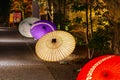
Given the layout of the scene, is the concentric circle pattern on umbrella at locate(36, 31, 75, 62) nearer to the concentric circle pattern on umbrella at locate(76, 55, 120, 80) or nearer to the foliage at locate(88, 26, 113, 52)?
the foliage at locate(88, 26, 113, 52)

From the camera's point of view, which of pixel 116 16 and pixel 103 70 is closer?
pixel 103 70

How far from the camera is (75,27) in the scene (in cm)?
1639

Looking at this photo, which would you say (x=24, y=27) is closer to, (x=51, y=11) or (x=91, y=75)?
(x=51, y=11)

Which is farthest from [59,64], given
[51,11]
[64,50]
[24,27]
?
[51,11]

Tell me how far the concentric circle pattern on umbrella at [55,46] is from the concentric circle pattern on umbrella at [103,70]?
6568mm

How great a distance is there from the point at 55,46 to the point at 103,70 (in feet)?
23.0

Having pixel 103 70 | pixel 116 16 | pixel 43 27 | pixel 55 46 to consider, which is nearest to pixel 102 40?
pixel 55 46

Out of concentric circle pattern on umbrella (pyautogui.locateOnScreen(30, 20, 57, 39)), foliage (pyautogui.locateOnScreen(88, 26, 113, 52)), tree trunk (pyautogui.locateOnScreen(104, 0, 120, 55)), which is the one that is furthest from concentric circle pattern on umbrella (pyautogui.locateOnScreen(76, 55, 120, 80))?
concentric circle pattern on umbrella (pyautogui.locateOnScreen(30, 20, 57, 39))

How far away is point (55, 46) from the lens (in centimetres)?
1288

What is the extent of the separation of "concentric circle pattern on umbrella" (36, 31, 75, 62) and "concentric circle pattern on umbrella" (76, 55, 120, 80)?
657 centimetres

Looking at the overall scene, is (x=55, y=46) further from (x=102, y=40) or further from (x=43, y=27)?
(x=43, y=27)

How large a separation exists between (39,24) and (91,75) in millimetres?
14782

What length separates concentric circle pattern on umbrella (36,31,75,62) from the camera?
12719mm

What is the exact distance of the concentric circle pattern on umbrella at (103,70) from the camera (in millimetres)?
5812
